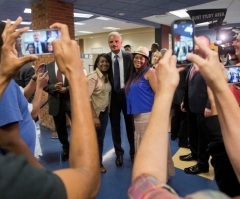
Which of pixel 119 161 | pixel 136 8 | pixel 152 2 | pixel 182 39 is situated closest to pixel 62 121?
pixel 119 161

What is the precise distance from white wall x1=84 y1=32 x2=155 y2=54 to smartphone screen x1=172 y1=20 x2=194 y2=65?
1139cm

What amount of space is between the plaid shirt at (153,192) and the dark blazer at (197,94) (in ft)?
7.03

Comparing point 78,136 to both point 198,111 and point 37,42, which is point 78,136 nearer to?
point 37,42

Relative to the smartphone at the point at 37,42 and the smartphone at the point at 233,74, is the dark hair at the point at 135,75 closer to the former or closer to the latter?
the smartphone at the point at 233,74

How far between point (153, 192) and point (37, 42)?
0.95 metres

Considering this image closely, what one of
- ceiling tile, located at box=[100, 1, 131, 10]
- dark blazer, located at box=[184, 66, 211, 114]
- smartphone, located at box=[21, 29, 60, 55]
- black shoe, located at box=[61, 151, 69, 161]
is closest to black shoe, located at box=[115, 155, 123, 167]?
black shoe, located at box=[61, 151, 69, 161]

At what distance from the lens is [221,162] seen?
810 mm

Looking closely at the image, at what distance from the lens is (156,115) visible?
634 mm

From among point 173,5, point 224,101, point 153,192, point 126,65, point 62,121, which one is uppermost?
point 173,5

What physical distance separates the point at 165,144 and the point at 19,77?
276 cm

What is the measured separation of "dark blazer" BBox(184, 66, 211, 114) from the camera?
8.38ft

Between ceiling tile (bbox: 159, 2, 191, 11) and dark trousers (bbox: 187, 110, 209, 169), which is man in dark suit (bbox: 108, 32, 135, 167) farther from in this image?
ceiling tile (bbox: 159, 2, 191, 11)

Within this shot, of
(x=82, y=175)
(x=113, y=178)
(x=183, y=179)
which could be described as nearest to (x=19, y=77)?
(x=113, y=178)

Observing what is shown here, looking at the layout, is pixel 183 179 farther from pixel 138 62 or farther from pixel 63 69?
pixel 63 69
